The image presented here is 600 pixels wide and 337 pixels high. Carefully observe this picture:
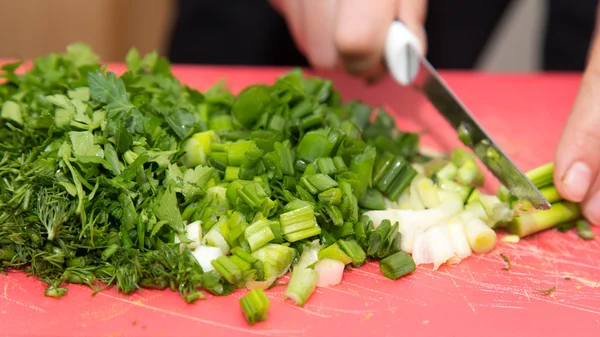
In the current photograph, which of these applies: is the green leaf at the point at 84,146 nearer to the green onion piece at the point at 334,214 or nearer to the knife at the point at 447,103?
the green onion piece at the point at 334,214

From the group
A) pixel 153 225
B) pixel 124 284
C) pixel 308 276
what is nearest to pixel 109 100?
pixel 153 225

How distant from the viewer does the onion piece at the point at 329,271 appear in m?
1.60

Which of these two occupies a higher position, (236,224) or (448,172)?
(448,172)

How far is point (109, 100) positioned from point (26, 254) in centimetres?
49

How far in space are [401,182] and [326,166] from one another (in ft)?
0.99

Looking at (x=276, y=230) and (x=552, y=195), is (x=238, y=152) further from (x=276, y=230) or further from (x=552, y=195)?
(x=552, y=195)

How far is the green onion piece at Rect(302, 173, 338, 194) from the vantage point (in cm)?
165

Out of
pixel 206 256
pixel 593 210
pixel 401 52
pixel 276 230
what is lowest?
pixel 206 256

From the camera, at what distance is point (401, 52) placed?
2238 millimetres

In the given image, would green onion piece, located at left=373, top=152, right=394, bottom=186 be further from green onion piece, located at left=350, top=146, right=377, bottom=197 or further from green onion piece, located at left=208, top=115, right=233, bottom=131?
green onion piece, located at left=208, top=115, right=233, bottom=131

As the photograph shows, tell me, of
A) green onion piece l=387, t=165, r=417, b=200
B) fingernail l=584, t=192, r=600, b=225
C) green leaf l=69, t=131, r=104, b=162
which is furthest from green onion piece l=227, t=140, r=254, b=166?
fingernail l=584, t=192, r=600, b=225

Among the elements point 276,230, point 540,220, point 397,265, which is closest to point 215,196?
point 276,230

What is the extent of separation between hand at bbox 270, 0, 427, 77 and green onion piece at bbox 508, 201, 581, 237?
80 centimetres

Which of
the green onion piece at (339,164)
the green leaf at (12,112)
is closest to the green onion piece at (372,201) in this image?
the green onion piece at (339,164)
